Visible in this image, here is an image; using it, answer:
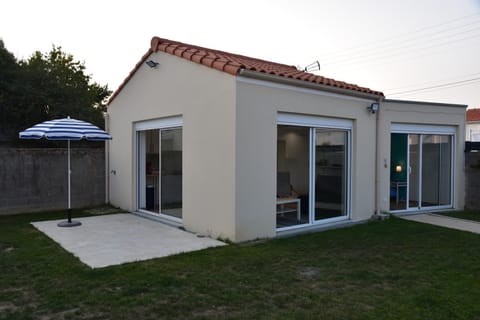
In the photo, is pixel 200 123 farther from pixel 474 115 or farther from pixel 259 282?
pixel 474 115

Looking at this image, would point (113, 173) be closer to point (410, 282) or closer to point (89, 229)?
point (89, 229)

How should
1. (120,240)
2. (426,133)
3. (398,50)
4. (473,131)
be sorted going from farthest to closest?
(473,131) < (398,50) < (426,133) < (120,240)

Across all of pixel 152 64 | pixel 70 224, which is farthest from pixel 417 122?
pixel 70 224

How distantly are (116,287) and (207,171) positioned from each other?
3.22m

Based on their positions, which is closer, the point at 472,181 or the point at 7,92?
the point at 472,181

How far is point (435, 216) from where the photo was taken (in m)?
9.62

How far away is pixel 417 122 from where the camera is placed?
993 centimetres

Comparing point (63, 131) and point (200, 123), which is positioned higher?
point (200, 123)

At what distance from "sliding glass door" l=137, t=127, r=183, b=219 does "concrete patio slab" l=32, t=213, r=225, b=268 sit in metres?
0.62

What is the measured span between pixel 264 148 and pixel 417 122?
528cm

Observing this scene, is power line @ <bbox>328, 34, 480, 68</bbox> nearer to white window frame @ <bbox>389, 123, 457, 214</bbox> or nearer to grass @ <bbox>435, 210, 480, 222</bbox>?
white window frame @ <bbox>389, 123, 457, 214</bbox>

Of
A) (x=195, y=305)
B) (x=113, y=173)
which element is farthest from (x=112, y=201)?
(x=195, y=305)

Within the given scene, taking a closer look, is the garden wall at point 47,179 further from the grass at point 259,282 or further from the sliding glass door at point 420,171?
the sliding glass door at point 420,171

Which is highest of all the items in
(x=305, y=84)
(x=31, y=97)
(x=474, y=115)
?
(x=474, y=115)
